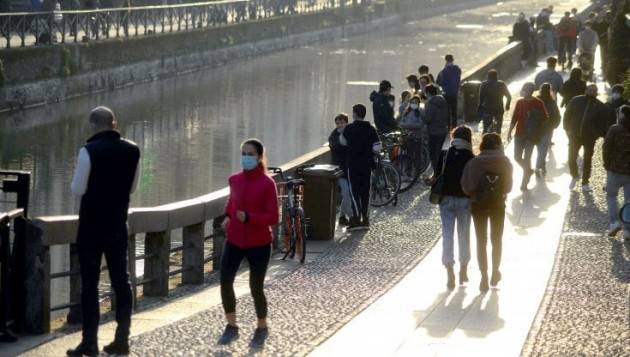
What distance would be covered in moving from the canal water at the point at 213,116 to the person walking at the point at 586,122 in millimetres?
6140

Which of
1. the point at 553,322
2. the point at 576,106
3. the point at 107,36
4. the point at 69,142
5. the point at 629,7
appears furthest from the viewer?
the point at 107,36

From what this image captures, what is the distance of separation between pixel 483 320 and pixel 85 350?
304cm

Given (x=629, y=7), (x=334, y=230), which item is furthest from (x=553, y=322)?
(x=629, y=7)

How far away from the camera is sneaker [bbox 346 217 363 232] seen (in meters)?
16.3

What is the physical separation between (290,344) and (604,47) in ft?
90.7

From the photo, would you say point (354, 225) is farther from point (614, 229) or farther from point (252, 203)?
point (252, 203)

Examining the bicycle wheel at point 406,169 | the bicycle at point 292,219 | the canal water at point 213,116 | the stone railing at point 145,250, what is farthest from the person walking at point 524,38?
the stone railing at point 145,250

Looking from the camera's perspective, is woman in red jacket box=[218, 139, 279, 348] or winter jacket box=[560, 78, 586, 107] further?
winter jacket box=[560, 78, 586, 107]

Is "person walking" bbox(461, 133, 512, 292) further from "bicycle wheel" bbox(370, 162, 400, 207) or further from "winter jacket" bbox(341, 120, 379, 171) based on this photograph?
"bicycle wheel" bbox(370, 162, 400, 207)

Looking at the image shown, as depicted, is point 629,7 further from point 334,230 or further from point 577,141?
point 334,230

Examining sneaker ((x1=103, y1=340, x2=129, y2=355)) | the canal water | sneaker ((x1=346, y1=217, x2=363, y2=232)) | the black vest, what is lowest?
the canal water

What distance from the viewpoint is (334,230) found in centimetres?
1588

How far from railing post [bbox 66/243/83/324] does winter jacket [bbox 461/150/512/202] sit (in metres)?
2.94

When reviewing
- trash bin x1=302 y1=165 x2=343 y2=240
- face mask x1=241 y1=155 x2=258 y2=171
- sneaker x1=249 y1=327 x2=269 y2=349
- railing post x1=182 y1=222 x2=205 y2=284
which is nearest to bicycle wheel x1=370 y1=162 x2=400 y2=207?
trash bin x1=302 y1=165 x2=343 y2=240
